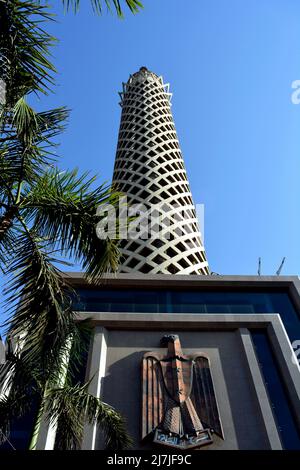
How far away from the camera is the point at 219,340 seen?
15086 mm

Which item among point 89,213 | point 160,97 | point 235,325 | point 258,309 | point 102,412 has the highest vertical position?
point 160,97

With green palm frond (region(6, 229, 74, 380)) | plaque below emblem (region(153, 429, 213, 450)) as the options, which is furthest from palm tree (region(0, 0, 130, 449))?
plaque below emblem (region(153, 429, 213, 450))

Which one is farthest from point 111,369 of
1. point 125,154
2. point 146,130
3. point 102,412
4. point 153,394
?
point 146,130

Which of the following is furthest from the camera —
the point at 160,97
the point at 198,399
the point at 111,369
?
the point at 160,97

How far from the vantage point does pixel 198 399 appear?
40.8 ft

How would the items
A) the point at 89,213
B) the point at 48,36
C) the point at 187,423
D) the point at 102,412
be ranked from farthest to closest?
1. the point at 187,423
2. the point at 102,412
3. the point at 89,213
4. the point at 48,36

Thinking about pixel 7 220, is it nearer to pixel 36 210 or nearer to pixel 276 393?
pixel 36 210

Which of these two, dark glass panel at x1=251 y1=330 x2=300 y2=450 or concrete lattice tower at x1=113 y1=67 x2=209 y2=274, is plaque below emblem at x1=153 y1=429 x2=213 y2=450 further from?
concrete lattice tower at x1=113 y1=67 x2=209 y2=274

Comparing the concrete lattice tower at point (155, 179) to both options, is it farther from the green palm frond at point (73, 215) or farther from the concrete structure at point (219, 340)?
the green palm frond at point (73, 215)

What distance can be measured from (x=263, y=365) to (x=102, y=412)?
29.6 feet

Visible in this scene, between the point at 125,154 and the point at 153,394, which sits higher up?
the point at 125,154

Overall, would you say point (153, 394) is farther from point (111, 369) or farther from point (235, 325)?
point (235, 325)


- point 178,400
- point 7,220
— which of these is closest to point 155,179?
point 178,400

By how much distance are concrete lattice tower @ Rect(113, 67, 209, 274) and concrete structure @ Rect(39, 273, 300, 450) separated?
421 cm
